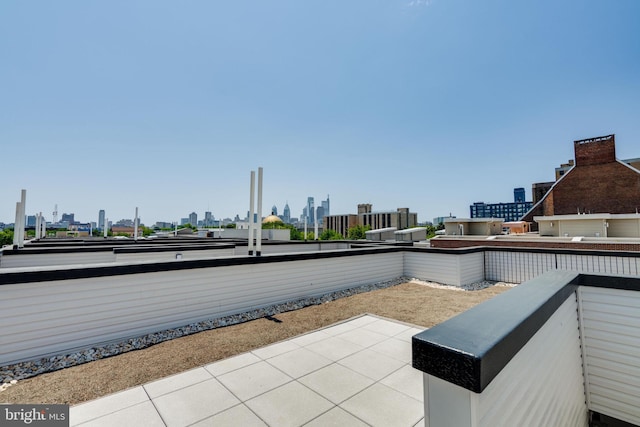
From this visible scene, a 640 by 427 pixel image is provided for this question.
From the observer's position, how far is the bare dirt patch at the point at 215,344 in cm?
290

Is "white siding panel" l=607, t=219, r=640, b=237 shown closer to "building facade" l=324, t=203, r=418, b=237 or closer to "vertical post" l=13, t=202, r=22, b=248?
"vertical post" l=13, t=202, r=22, b=248

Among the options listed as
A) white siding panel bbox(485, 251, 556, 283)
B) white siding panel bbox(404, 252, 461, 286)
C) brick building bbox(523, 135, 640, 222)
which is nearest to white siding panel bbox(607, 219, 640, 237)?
brick building bbox(523, 135, 640, 222)

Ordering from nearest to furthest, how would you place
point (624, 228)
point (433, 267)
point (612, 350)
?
point (612, 350) → point (433, 267) → point (624, 228)

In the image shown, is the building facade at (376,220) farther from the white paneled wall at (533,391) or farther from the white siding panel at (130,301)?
the white paneled wall at (533,391)

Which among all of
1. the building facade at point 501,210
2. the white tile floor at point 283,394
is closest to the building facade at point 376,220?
the white tile floor at point 283,394

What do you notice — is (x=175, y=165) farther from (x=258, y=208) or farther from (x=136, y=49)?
(x=258, y=208)

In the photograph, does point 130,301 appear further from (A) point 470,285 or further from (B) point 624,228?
(B) point 624,228

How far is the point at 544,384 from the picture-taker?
68.0 inches

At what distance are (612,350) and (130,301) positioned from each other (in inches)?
255

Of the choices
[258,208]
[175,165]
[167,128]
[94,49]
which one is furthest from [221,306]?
[175,165]

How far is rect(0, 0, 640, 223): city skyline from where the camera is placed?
26.3 feet

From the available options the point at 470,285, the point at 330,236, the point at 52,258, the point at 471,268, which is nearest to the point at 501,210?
the point at 330,236

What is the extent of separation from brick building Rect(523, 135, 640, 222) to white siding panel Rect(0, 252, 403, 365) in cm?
3299

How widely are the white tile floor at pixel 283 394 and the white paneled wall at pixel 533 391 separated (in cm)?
111
